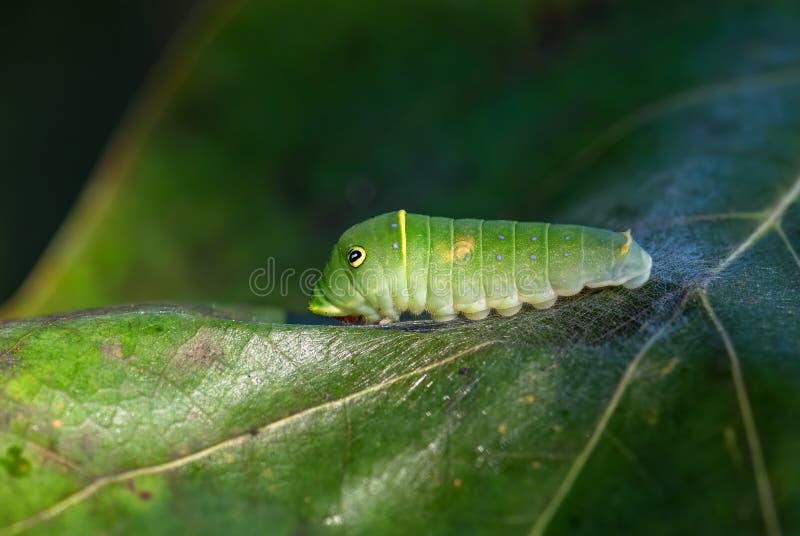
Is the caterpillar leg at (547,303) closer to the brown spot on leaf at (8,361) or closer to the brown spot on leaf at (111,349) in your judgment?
the brown spot on leaf at (111,349)

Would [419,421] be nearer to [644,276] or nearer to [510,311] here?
[510,311]

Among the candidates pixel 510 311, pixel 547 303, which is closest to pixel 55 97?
pixel 510 311

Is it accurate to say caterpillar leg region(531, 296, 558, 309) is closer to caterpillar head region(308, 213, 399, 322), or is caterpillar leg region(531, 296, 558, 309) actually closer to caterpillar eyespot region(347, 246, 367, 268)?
caterpillar head region(308, 213, 399, 322)

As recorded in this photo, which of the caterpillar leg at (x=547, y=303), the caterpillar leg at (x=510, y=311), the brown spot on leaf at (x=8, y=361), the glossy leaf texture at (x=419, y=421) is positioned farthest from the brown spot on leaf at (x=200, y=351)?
the caterpillar leg at (x=547, y=303)

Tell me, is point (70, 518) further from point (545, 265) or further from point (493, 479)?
point (545, 265)

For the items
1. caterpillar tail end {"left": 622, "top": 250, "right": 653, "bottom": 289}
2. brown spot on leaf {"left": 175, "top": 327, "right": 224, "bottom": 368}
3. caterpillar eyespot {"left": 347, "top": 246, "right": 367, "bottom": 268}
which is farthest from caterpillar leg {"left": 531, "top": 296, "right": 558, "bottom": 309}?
brown spot on leaf {"left": 175, "top": 327, "right": 224, "bottom": 368}

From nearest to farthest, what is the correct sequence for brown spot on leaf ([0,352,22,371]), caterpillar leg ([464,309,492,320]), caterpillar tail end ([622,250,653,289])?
brown spot on leaf ([0,352,22,371])
caterpillar tail end ([622,250,653,289])
caterpillar leg ([464,309,492,320])
